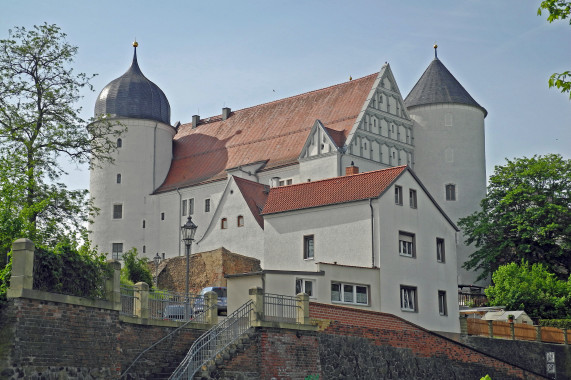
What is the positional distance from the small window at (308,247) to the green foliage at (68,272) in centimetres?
1793

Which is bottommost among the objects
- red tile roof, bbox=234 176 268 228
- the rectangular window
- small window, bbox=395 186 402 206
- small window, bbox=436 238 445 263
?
small window, bbox=436 238 445 263

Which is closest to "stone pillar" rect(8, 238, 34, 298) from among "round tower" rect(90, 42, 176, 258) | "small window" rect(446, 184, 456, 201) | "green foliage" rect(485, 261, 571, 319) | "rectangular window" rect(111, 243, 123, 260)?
"green foliage" rect(485, 261, 571, 319)

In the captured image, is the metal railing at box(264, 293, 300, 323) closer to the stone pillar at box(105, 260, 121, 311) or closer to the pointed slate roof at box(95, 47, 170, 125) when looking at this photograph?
the stone pillar at box(105, 260, 121, 311)

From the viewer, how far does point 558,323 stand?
4816 cm

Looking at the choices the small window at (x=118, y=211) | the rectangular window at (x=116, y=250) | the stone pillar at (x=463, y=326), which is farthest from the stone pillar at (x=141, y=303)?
the small window at (x=118, y=211)

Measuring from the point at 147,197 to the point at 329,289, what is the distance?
39326 millimetres

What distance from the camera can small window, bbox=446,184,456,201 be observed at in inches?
2692

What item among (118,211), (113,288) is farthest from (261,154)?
(113,288)

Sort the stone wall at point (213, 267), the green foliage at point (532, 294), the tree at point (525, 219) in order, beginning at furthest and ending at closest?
the tree at point (525, 219) < the stone wall at point (213, 267) < the green foliage at point (532, 294)

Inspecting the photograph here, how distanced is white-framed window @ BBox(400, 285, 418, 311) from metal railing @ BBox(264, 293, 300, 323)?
1067cm

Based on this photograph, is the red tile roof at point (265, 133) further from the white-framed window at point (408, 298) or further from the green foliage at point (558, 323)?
the white-framed window at point (408, 298)

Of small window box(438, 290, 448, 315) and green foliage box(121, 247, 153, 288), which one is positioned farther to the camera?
green foliage box(121, 247, 153, 288)

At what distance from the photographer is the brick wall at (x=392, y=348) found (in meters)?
30.7

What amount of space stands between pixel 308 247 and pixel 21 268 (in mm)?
21431
